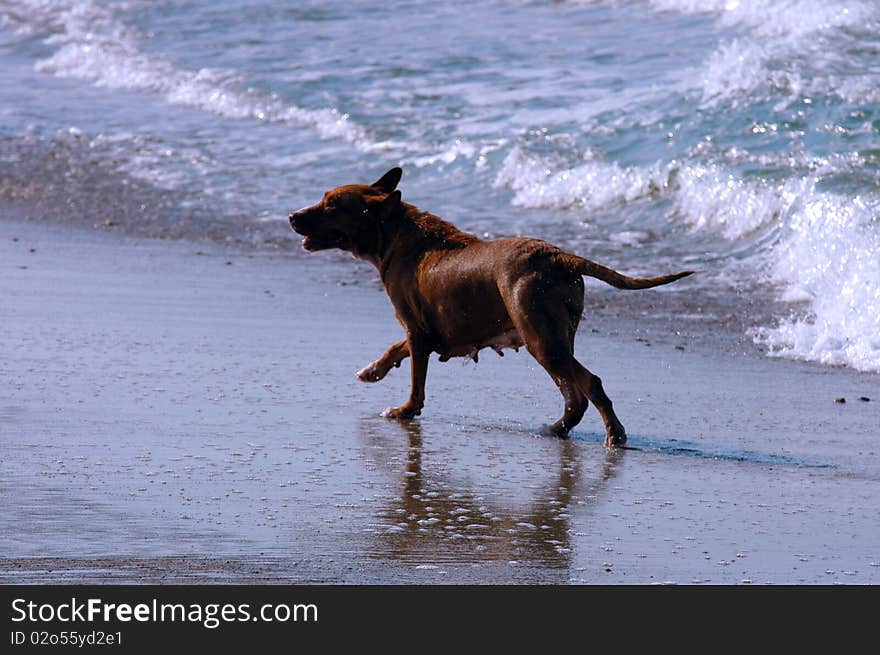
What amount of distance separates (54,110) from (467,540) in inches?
517

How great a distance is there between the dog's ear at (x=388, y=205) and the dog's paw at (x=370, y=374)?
0.71m

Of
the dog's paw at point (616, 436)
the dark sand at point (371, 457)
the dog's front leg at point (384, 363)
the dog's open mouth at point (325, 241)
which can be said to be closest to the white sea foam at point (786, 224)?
the dark sand at point (371, 457)

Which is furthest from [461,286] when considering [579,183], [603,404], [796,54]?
[796,54]

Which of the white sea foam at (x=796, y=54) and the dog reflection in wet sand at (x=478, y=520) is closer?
the dog reflection in wet sand at (x=478, y=520)

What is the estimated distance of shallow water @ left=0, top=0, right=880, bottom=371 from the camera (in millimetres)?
10734

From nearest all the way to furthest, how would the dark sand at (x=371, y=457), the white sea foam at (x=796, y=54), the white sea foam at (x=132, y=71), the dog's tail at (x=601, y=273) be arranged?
the dark sand at (x=371, y=457) < the dog's tail at (x=601, y=273) < the white sea foam at (x=796, y=54) < the white sea foam at (x=132, y=71)

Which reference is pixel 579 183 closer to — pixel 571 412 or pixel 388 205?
pixel 388 205

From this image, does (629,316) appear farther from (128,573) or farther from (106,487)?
(128,573)

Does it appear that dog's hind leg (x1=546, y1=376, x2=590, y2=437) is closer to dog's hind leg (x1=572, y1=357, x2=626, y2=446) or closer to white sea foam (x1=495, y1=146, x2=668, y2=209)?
dog's hind leg (x1=572, y1=357, x2=626, y2=446)

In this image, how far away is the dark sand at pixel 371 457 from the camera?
467 cm

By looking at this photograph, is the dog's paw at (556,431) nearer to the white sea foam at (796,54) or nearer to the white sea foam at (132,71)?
the white sea foam at (796,54)

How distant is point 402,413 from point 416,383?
0.17 meters

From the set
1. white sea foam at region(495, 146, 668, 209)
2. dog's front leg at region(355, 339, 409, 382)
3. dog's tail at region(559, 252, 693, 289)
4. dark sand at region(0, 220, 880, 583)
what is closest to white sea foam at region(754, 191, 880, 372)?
dark sand at region(0, 220, 880, 583)

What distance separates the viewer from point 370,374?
290 inches
